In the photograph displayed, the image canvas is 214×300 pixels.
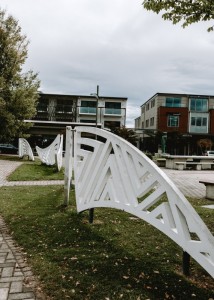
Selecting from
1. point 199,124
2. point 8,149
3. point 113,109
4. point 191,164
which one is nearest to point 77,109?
point 113,109

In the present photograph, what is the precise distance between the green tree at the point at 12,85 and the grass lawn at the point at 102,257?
20150 mm

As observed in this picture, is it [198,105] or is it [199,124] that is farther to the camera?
[198,105]

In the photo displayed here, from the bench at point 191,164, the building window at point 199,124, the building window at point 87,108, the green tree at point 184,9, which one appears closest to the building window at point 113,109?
the building window at point 87,108

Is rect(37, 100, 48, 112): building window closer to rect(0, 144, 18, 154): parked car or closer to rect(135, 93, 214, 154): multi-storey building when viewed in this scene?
rect(0, 144, 18, 154): parked car

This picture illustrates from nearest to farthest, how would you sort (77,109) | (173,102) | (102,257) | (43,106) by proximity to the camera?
(102,257) < (173,102) < (43,106) < (77,109)

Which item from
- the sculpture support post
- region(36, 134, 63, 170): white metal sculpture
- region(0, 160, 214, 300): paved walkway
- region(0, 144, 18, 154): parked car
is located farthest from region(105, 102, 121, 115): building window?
the sculpture support post

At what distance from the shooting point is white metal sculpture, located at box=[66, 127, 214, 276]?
334 cm

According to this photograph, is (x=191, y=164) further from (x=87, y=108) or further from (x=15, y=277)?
(x=87, y=108)

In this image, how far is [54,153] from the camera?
18.0 m

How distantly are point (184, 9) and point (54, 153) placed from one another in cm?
1289

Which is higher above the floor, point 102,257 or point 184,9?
point 184,9

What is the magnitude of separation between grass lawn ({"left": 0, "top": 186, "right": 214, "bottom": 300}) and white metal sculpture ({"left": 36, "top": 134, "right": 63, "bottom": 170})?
9.42 metres

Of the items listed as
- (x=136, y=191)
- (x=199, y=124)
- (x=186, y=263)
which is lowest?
(x=186, y=263)

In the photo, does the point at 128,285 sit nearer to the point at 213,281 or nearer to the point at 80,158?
the point at 213,281
